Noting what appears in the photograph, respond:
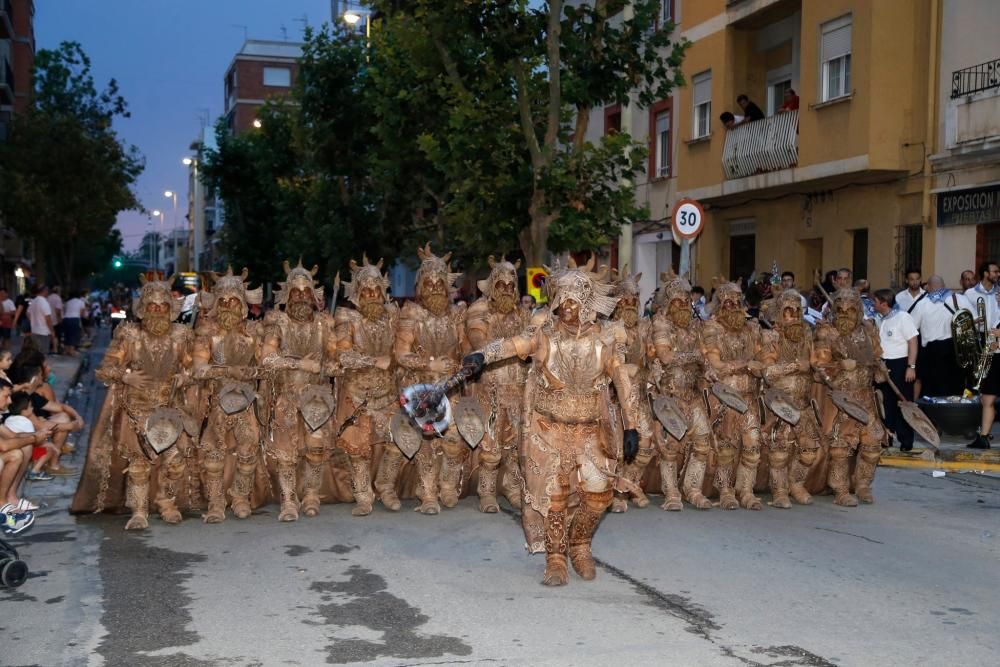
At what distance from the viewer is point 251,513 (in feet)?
34.8

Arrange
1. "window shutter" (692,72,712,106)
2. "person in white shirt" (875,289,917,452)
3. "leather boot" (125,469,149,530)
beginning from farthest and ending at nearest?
"window shutter" (692,72,712,106), "person in white shirt" (875,289,917,452), "leather boot" (125,469,149,530)

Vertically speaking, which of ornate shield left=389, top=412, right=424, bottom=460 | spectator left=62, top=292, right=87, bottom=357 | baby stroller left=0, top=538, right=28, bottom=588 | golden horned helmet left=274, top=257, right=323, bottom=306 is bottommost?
baby stroller left=0, top=538, right=28, bottom=588

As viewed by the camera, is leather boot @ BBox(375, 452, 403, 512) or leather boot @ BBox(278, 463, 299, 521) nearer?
leather boot @ BBox(278, 463, 299, 521)

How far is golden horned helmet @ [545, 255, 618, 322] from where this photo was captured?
26.9ft

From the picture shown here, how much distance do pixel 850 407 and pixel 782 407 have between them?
630mm

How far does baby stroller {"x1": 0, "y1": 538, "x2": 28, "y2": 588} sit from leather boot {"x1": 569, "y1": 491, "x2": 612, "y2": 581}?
3318 millimetres

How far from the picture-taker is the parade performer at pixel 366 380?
1083 cm

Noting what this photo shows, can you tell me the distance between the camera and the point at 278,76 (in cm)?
10188

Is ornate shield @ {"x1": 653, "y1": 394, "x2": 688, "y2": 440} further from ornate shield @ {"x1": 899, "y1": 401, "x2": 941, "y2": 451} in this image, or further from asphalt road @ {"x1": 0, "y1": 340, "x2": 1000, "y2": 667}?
ornate shield @ {"x1": 899, "y1": 401, "x2": 941, "y2": 451}

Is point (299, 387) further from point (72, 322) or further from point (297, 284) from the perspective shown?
point (72, 322)

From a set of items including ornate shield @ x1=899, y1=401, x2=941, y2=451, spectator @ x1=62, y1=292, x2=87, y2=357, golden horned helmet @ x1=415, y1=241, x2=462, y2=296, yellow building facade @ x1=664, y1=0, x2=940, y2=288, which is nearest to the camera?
golden horned helmet @ x1=415, y1=241, x2=462, y2=296

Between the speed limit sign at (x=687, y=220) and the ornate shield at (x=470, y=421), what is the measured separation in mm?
7133

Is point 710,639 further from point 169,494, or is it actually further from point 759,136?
point 759,136

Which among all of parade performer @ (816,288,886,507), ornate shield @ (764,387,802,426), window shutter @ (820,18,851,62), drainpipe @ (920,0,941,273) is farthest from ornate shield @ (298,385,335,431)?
window shutter @ (820,18,851,62)
